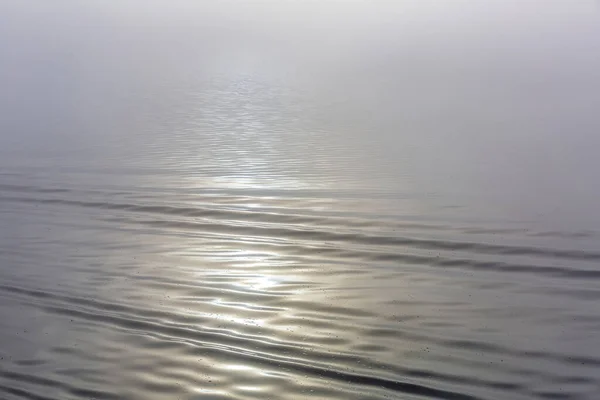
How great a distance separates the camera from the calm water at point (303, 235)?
2.86 metres

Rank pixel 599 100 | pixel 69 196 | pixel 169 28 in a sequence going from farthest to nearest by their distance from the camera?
pixel 169 28
pixel 599 100
pixel 69 196

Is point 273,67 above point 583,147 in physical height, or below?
above

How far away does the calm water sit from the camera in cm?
286

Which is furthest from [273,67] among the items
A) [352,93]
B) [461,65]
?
[461,65]

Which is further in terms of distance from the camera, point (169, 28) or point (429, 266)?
point (169, 28)

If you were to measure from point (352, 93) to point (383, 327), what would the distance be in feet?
18.8

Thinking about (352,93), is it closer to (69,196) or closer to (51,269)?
(69,196)

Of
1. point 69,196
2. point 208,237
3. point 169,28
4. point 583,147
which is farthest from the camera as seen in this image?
point 169,28

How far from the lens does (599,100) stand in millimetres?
7320

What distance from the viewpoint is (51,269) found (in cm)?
386

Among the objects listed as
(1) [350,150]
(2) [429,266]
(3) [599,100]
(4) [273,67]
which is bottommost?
(2) [429,266]

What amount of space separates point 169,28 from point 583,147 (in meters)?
11.2

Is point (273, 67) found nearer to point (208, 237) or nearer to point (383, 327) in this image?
point (208, 237)

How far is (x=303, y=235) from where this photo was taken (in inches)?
164
